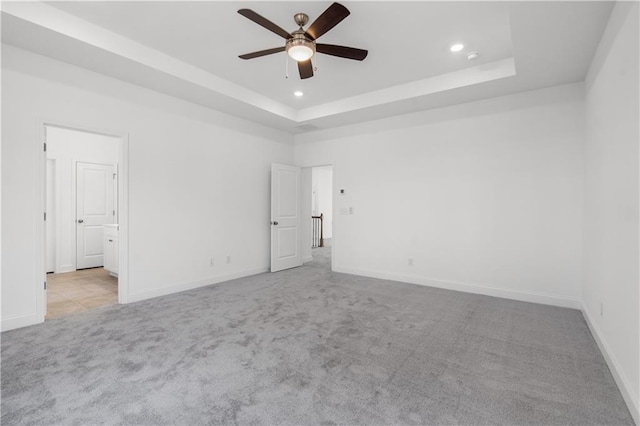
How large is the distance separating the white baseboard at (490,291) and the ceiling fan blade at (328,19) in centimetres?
387

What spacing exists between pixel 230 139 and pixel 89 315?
10.5 ft

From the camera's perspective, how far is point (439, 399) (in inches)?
78.4

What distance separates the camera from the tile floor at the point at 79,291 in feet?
12.4

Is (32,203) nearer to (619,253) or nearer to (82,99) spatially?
(82,99)

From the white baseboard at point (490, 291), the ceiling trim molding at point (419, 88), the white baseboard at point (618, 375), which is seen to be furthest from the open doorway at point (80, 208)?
the white baseboard at point (618, 375)

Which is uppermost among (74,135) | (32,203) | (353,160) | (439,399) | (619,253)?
(74,135)

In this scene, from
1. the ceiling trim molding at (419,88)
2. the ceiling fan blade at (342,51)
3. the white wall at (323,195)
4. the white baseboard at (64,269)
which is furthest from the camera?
the white wall at (323,195)

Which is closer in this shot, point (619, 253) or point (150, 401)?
point (150, 401)

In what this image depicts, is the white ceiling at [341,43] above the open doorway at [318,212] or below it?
above

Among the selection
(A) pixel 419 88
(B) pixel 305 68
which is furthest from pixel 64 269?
(A) pixel 419 88

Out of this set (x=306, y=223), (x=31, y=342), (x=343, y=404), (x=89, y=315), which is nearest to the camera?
(x=343, y=404)

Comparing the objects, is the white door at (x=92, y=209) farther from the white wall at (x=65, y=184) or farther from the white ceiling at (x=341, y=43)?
the white ceiling at (x=341, y=43)

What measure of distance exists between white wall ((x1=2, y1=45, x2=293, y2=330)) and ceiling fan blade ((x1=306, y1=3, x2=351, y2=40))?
2725 millimetres

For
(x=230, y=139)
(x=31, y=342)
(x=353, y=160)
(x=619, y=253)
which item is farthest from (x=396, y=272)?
(x=31, y=342)
